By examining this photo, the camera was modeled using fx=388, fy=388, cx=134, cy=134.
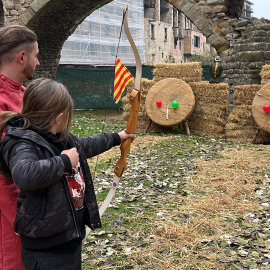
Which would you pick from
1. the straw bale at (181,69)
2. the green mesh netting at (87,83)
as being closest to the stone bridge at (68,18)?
the green mesh netting at (87,83)

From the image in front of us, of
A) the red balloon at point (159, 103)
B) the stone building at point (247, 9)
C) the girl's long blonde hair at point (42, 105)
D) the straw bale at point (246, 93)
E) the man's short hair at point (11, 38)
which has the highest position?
the stone building at point (247, 9)

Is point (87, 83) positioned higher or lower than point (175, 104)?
lower

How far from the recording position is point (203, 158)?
7523 millimetres

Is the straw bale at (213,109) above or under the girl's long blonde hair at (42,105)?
under

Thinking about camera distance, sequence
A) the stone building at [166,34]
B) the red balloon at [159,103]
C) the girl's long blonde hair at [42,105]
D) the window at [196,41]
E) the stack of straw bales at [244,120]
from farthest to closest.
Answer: the window at [196,41], the stone building at [166,34], the red balloon at [159,103], the stack of straw bales at [244,120], the girl's long blonde hair at [42,105]

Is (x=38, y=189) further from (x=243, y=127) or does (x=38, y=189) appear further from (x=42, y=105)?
(x=243, y=127)

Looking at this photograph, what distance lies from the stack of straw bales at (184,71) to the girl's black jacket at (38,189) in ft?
30.7

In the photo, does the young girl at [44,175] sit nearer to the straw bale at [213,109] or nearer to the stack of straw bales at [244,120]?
the stack of straw bales at [244,120]

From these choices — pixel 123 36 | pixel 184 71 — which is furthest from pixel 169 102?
pixel 123 36

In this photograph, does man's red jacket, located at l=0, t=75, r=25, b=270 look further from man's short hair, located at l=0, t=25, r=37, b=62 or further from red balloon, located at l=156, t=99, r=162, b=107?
red balloon, located at l=156, t=99, r=162, b=107

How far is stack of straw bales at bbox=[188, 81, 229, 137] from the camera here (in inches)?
405

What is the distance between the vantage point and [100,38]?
29.1 metres

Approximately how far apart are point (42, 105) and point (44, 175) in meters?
0.35

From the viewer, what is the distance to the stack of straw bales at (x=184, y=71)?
1081 cm
